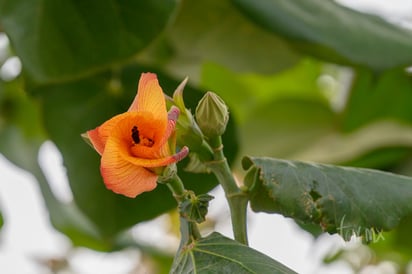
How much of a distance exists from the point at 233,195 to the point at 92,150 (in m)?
0.37

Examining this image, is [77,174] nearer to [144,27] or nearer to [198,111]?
[144,27]

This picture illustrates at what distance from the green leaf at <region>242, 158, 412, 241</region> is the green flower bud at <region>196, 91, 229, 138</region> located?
0.09 feet

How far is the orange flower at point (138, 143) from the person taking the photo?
0.38m

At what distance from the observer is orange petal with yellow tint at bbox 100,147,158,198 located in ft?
1.24

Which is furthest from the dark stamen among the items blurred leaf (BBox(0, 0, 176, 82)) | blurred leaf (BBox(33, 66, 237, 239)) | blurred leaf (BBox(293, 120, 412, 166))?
blurred leaf (BBox(293, 120, 412, 166))

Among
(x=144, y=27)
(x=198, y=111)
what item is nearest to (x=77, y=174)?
(x=144, y=27)

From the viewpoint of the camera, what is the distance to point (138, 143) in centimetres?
39

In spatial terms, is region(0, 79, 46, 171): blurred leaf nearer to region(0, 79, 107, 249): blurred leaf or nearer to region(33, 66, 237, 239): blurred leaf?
region(0, 79, 107, 249): blurred leaf

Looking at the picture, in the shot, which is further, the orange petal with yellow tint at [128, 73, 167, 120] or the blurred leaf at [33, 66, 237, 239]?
the blurred leaf at [33, 66, 237, 239]

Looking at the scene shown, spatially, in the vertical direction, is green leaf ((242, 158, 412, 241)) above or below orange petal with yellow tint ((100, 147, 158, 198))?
below

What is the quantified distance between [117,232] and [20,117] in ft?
0.71

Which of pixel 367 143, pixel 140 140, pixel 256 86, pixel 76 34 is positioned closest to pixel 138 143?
pixel 140 140

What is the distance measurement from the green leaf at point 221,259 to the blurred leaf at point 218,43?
1.23 feet

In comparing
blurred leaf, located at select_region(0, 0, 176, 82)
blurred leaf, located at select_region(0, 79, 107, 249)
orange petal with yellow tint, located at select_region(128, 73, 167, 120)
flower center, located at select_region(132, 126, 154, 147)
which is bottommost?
blurred leaf, located at select_region(0, 79, 107, 249)
